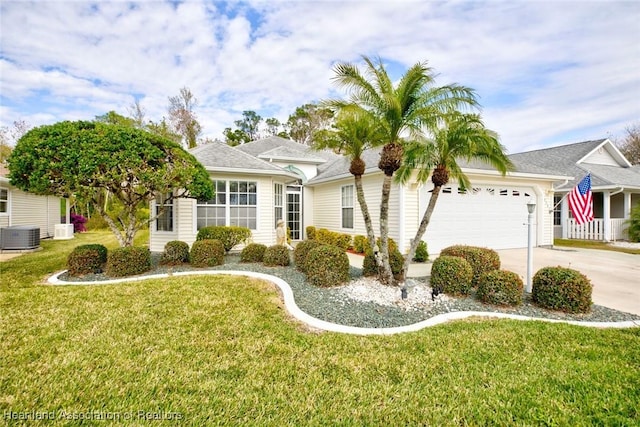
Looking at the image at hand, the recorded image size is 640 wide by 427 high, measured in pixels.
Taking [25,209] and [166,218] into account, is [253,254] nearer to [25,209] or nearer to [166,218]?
[166,218]

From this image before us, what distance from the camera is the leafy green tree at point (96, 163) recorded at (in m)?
6.69

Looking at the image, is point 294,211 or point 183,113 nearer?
point 294,211

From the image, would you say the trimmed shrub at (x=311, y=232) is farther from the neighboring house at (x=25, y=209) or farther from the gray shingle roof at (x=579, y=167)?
the neighboring house at (x=25, y=209)

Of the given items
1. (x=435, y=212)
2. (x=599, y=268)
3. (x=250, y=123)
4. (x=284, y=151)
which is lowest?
(x=599, y=268)

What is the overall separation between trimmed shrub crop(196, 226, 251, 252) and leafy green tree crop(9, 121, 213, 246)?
2082 mm

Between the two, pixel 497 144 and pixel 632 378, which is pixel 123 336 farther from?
pixel 497 144

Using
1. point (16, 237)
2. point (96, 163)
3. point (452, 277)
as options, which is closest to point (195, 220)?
point (96, 163)

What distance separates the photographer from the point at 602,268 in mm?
8500

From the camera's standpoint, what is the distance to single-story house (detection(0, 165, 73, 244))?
13562 mm

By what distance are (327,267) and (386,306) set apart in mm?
1505

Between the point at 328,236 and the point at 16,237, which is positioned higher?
the point at 16,237

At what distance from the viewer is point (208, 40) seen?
9781 millimetres

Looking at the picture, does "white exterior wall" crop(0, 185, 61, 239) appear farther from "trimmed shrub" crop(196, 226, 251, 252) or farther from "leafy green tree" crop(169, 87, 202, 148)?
"leafy green tree" crop(169, 87, 202, 148)

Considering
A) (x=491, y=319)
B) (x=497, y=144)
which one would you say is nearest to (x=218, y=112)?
(x=497, y=144)
